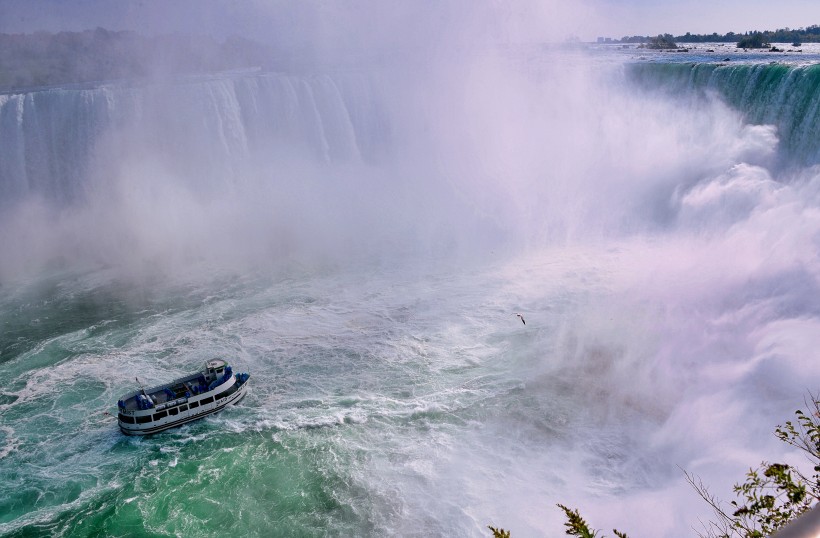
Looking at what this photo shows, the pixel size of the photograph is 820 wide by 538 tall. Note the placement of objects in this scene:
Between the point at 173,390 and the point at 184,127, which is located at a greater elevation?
the point at 184,127

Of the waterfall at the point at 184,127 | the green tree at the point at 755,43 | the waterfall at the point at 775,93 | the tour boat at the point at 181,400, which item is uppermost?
the green tree at the point at 755,43

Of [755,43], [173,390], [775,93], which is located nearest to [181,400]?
[173,390]

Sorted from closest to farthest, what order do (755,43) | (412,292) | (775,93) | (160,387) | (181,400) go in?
(181,400) → (160,387) → (412,292) → (775,93) → (755,43)

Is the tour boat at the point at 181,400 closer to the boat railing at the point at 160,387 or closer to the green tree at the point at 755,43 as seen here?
the boat railing at the point at 160,387

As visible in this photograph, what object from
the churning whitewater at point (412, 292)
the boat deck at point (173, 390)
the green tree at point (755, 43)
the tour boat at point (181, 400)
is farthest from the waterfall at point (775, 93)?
the green tree at point (755, 43)

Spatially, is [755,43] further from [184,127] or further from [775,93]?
[184,127]

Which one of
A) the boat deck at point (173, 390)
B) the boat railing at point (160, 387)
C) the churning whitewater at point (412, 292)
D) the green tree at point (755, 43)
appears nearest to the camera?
the churning whitewater at point (412, 292)

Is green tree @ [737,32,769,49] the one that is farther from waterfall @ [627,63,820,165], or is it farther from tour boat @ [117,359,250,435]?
tour boat @ [117,359,250,435]
